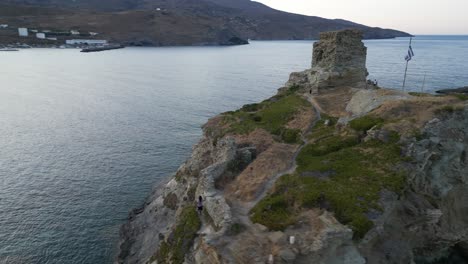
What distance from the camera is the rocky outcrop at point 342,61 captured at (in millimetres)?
55000

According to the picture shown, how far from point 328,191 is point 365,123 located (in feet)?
40.9

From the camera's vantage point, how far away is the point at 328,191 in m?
29.1

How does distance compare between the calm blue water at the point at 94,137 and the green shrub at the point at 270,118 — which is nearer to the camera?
the green shrub at the point at 270,118

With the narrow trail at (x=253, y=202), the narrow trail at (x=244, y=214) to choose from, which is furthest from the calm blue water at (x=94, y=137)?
the narrow trail at (x=253, y=202)

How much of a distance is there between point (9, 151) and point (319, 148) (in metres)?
60.7

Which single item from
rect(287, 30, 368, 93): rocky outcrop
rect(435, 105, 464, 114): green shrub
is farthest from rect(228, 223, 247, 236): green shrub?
rect(287, 30, 368, 93): rocky outcrop

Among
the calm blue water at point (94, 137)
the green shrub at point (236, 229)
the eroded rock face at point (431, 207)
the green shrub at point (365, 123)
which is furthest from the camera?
the calm blue water at point (94, 137)

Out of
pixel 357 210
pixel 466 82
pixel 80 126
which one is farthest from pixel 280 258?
pixel 466 82

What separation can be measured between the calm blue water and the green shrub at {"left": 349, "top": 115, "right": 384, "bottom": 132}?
32.4m

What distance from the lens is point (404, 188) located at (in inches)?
1179

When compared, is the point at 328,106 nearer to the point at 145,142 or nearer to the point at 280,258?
the point at 280,258

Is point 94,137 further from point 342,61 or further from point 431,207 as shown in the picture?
point 431,207

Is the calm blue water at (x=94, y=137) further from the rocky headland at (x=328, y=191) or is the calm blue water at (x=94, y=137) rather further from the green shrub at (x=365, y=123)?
the green shrub at (x=365, y=123)

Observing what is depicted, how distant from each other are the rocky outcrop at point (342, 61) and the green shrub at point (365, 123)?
17.9m
